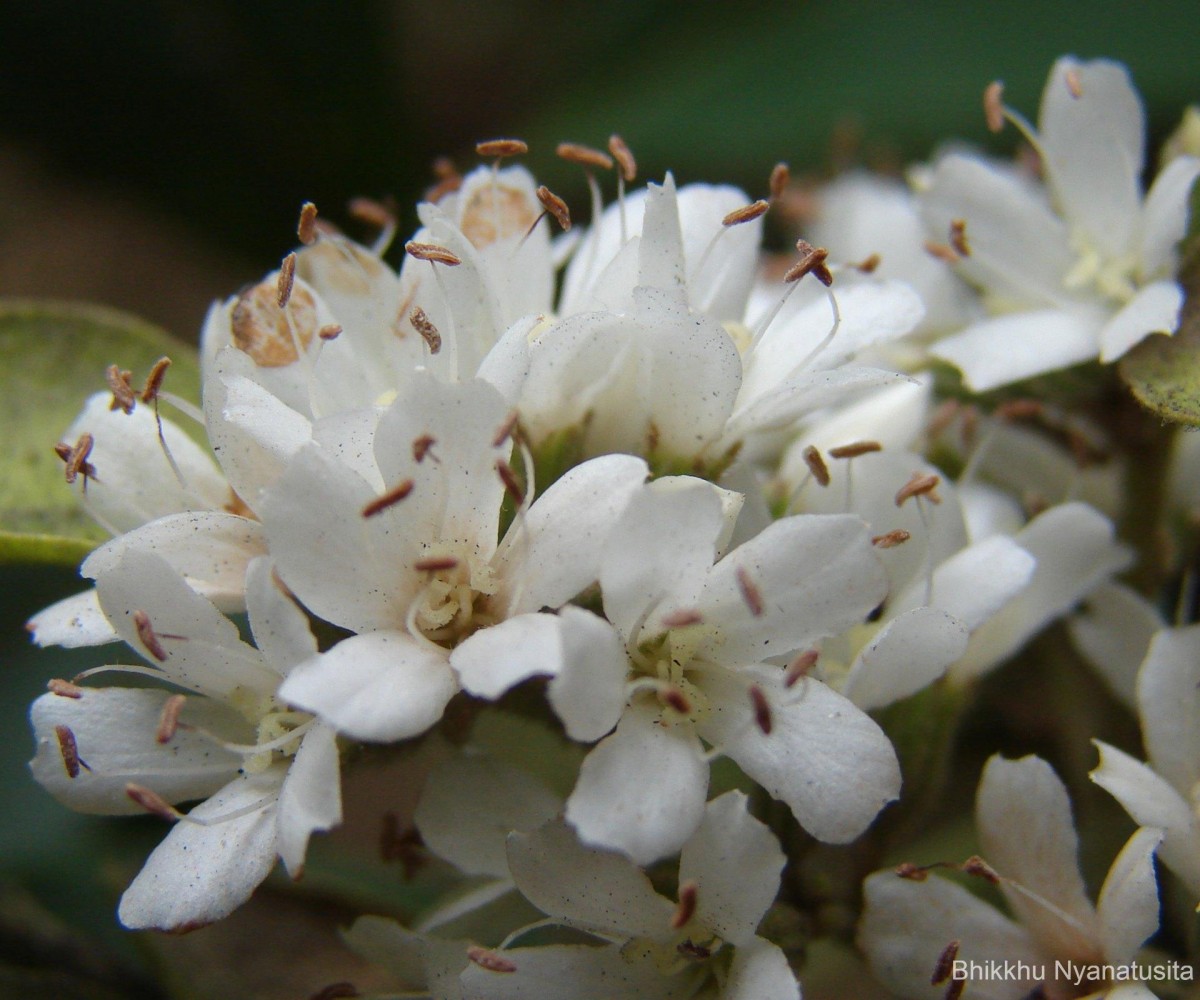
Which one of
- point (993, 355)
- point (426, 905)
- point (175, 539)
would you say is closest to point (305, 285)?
point (175, 539)

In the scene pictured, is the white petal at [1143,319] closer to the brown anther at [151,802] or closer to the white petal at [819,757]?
the white petal at [819,757]

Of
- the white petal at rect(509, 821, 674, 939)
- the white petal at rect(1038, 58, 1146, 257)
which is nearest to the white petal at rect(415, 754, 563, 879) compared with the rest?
the white petal at rect(509, 821, 674, 939)

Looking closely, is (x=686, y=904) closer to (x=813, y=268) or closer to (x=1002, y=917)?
(x=1002, y=917)

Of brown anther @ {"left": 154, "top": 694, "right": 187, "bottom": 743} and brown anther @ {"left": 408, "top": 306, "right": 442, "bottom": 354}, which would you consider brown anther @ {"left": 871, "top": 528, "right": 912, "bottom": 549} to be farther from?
brown anther @ {"left": 154, "top": 694, "right": 187, "bottom": 743}

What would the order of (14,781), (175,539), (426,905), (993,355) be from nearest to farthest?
(175,539), (993,355), (426,905), (14,781)

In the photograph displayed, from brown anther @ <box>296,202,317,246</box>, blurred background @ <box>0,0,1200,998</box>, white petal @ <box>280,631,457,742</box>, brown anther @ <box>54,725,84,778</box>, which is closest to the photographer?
white petal @ <box>280,631,457,742</box>

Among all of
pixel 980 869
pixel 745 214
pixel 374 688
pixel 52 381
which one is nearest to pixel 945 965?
pixel 980 869

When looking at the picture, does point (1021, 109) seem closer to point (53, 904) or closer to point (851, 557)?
point (851, 557)
